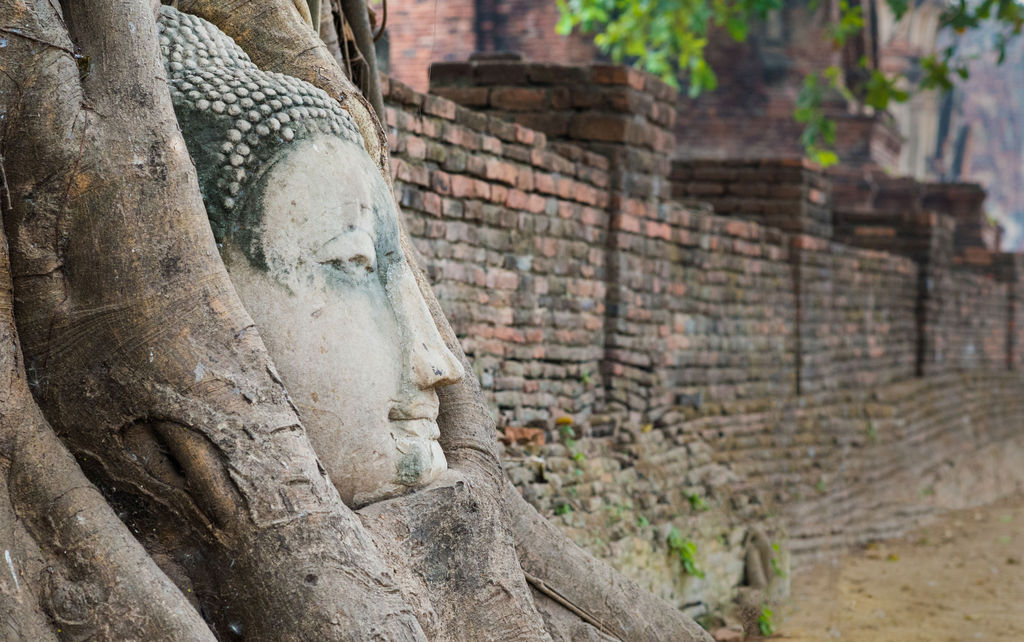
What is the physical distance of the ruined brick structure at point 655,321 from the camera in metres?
4.83

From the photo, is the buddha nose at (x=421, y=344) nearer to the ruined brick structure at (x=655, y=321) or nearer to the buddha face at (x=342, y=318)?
the buddha face at (x=342, y=318)

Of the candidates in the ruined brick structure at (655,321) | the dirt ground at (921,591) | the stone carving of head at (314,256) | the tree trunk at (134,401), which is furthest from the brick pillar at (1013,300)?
the tree trunk at (134,401)

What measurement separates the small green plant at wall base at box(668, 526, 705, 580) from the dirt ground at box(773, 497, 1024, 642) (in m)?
0.47

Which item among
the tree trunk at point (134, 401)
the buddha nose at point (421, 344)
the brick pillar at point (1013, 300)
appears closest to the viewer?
the tree trunk at point (134, 401)

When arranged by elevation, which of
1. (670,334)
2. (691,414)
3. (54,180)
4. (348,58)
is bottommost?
(691,414)

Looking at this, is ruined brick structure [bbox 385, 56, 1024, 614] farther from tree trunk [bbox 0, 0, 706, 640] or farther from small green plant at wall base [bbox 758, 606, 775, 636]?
tree trunk [bbox 0, 0, 706, 640]

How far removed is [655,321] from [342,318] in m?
4.25

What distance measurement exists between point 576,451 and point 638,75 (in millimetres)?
1903

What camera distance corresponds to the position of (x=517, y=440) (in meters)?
5.01

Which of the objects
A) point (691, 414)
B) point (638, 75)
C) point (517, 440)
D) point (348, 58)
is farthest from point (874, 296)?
point (348, 58)

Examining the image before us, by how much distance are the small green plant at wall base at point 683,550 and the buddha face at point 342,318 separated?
3.65m

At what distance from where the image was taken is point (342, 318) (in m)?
1.97

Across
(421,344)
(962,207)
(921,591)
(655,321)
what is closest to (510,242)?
(655,321)

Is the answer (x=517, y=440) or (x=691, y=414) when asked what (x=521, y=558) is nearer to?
(x=517, y=440)
